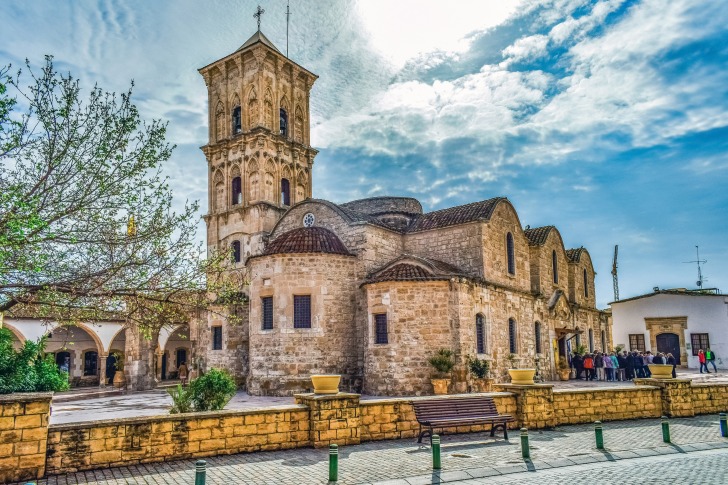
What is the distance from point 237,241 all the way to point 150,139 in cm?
1667

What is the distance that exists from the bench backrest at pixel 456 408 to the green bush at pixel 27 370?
236 inches

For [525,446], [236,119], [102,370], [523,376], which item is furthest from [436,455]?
[102,370]

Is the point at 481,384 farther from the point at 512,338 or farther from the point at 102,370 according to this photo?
the point at 102,370

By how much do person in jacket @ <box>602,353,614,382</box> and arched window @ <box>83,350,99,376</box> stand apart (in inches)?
1011

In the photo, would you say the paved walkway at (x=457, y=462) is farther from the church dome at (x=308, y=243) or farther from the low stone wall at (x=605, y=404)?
the church dome at (x=308, y=243)

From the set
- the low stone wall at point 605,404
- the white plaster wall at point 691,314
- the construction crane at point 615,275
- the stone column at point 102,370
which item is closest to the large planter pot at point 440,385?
A: the low stone wall at point 605,404

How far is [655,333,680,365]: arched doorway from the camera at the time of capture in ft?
98.4

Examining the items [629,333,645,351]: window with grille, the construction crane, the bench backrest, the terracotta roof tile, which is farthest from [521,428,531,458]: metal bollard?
the construction crane

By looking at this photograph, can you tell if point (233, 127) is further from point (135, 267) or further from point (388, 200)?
point (135, 267)

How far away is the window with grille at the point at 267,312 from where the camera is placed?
19.2 m

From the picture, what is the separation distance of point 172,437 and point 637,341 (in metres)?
29.7

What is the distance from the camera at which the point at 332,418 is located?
9.38 m

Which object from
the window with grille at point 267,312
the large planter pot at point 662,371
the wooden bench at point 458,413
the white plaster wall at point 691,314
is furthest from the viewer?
the white plaster wall at point 691,314

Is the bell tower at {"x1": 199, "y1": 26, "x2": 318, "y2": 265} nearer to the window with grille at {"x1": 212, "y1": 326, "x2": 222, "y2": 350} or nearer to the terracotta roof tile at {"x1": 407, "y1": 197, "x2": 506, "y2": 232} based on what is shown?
the window with grille at {"x1": 212, "y1": 326, "x2": 222, "y2": 350}
